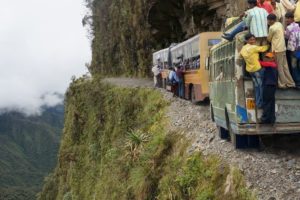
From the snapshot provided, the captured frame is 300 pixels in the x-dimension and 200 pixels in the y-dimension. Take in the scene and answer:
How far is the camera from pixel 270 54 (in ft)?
32.4

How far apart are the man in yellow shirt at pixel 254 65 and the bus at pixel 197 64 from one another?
1022 cm

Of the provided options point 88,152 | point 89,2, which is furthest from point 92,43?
point 88,152

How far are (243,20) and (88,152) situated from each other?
2370 centimetres

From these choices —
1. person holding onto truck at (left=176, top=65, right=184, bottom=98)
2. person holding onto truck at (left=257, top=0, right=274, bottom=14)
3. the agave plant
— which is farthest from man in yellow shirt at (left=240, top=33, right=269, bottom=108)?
person holding onto truck at (left=176, top=65, right=184, bottom=98)

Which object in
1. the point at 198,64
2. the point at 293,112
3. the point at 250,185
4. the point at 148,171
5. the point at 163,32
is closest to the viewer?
the point at 250,185

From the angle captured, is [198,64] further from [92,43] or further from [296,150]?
[92,43]

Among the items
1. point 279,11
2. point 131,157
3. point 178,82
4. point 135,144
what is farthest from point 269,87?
point 178,82

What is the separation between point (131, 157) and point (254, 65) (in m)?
7.98

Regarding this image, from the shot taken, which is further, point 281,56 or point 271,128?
point 271,128

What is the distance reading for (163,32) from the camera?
41.1 meters

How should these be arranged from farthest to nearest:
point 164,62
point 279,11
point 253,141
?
point 164,62, point 253,141, point 279,11

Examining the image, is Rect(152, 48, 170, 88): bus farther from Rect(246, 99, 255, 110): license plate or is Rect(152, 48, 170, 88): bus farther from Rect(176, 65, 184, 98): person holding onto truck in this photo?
Rect(246, 99, 255, 110): license plate

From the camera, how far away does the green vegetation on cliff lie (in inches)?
416

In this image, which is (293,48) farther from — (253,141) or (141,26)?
(141,26)
